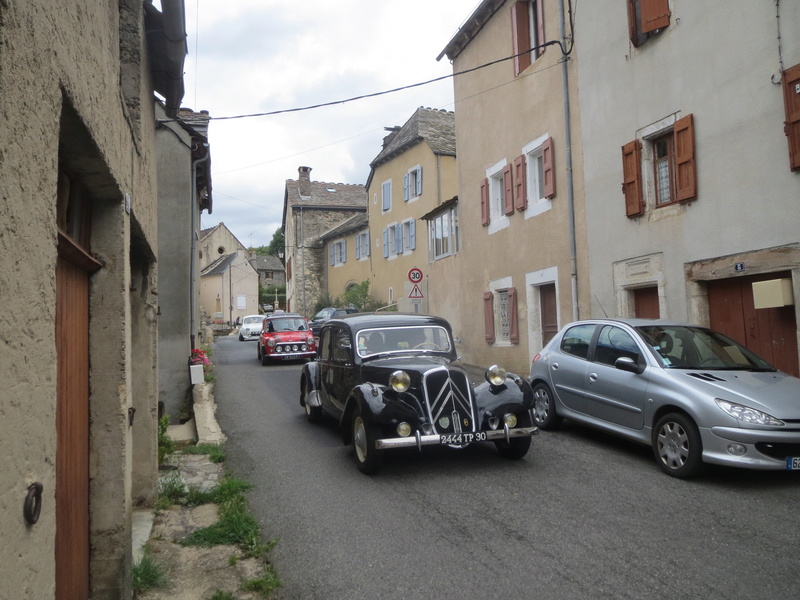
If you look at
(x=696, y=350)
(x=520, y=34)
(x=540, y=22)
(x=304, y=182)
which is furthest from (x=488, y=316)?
(x=304, y=182)

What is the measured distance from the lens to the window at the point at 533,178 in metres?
14.3

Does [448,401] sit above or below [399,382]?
below

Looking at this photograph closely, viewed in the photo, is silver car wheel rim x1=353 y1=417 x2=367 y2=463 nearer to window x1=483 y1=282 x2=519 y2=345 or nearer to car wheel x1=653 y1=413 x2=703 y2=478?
car wheel x1=653 y1=413 x2=703 y2=478

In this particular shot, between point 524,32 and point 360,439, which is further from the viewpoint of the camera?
point 524,32

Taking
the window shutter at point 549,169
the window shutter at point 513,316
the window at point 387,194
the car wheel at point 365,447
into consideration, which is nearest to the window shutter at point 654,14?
the window shutter at point 549,169

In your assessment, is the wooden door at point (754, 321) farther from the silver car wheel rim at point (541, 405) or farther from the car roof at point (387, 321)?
the car roof at point (387, 321)

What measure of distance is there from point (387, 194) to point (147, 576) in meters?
29.7

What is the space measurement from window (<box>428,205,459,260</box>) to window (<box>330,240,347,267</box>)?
1876cm

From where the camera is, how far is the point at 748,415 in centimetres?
587

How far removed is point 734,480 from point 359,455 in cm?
357

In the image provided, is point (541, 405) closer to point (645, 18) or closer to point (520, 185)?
point (645, 18)

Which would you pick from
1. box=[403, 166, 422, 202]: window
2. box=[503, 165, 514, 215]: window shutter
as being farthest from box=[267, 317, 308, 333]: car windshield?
box=[403, 166, 422, 202]: window

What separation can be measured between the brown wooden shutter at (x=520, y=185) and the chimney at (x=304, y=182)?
32.4m

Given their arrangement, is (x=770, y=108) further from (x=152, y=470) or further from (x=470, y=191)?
(x=470, y=191)
